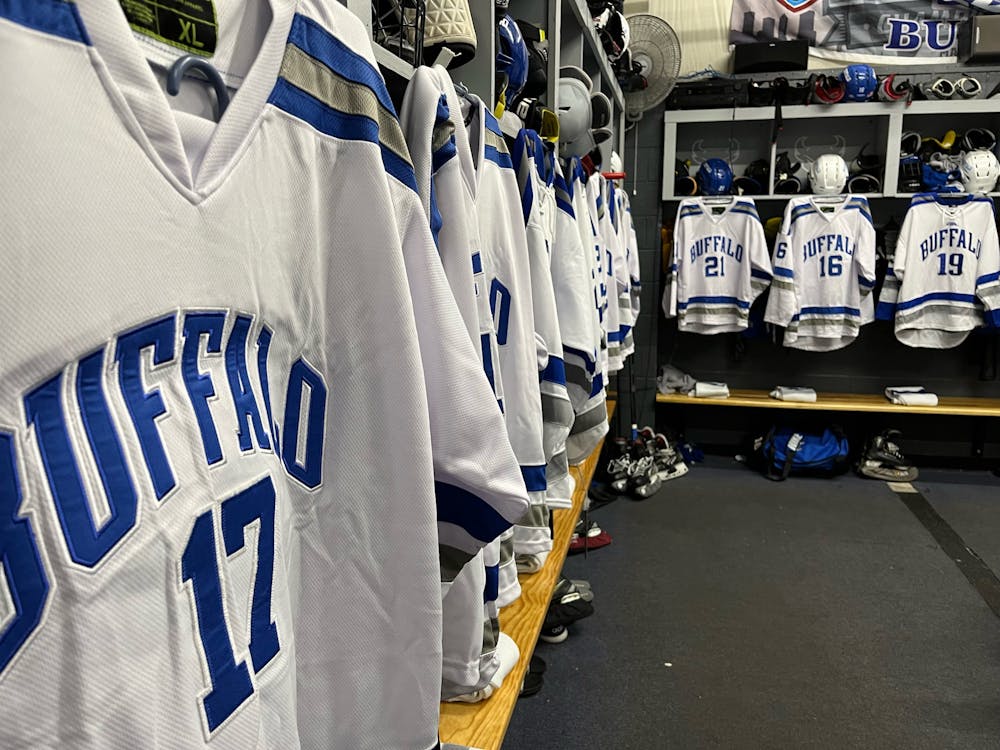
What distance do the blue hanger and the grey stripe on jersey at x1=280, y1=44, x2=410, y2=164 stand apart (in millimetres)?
54

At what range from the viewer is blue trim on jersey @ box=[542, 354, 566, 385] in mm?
1583

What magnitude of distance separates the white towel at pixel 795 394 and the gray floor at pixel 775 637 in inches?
29.7

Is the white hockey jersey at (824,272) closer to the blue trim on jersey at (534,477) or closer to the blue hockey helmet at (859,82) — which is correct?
the blue hockey helmet at (859,82)

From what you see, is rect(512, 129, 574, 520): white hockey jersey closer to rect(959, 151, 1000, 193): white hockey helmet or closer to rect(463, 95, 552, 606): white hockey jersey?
rect(463, 95, 552, 606): white hockey jersey

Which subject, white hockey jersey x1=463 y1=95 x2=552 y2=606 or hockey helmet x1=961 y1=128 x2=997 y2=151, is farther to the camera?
hockey helmet x1=961 y1=128 x2=997 y2=151

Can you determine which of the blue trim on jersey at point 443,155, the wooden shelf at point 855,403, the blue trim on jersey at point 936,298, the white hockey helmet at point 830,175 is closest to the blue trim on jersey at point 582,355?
the blue trim on jersey at point 443,155

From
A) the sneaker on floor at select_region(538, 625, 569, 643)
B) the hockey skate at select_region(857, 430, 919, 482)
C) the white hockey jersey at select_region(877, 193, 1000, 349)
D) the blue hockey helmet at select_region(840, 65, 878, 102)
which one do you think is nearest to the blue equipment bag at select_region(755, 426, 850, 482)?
the hockey skate at select_region(857, 430, 919, 482)

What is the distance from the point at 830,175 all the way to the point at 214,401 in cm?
461

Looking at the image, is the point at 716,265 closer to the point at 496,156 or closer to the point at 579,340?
the point at 579,340

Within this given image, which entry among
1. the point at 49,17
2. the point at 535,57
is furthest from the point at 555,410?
the point at 49,17

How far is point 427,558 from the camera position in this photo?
750mm

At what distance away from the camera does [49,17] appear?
429mm

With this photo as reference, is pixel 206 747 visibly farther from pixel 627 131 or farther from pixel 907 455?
pixel 907 455

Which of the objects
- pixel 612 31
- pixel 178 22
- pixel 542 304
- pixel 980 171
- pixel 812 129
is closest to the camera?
pixel 178 22
